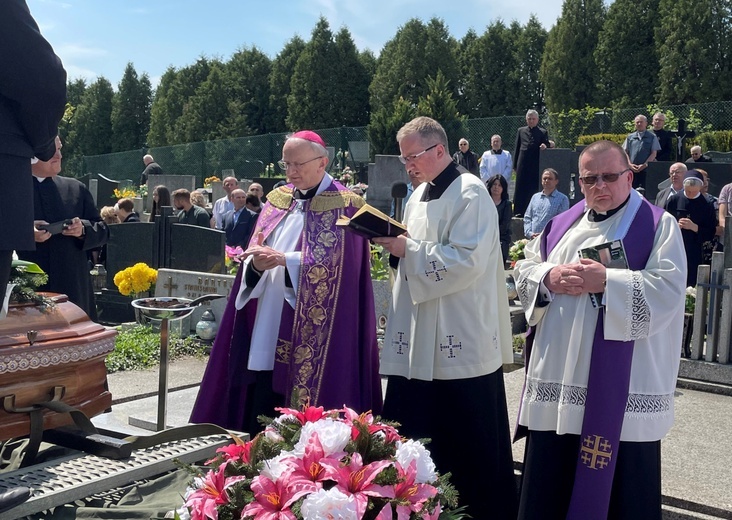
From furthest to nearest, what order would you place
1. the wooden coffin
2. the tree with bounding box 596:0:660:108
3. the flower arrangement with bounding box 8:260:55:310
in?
the tree with bounding box 596:0:660:108 < the flower arrangement with bounding box 8:260:55:310 < the wooden coffin

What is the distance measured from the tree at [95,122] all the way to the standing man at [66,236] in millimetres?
65152

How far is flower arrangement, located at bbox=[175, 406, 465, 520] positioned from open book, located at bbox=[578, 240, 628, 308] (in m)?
1.51

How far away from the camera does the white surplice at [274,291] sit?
457 cm

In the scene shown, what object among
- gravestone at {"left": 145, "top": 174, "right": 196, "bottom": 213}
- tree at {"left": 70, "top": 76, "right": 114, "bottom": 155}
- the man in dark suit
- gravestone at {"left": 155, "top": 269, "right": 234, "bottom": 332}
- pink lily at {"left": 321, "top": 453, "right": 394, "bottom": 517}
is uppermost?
tree at {"left": 70, "top": 76, "right": 114, "bottom": 155}

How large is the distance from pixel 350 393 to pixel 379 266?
4969 millimetres

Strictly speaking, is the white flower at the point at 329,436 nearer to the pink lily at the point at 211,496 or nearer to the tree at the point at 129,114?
the pink lily at the point at 211,496

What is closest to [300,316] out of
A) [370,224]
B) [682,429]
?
[370,224]

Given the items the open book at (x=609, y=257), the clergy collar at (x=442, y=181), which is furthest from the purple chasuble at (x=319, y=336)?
the open book at (x=609, y=257)

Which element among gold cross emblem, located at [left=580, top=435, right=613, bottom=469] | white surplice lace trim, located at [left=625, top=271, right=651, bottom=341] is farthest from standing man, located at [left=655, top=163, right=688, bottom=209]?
gold cross emblem, located at [left=580, top=435, right=613, bottom=469]

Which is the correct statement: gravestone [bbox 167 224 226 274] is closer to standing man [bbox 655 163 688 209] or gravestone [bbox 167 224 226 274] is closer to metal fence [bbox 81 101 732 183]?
standing man [bbox 655 163 688 209]

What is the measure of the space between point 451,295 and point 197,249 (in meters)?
6.46

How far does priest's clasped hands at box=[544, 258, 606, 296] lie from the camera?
3.51m

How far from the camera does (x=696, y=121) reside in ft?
69.2

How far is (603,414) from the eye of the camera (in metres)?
3.47
